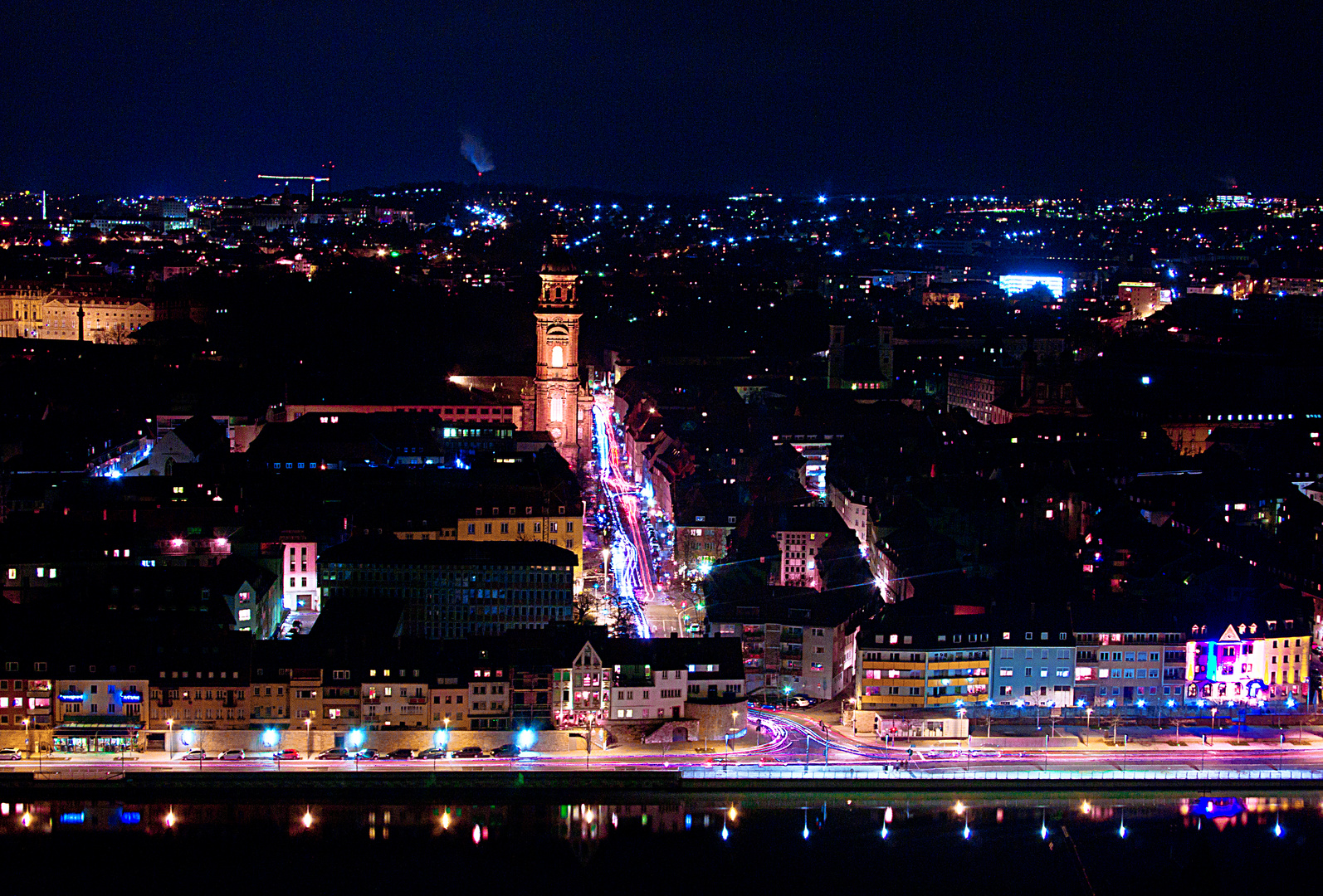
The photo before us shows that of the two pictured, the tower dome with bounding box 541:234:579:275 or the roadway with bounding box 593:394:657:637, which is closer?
the roadway with bounding box 593:394:657:637

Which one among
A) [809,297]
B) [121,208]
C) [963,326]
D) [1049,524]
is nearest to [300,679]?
[1049,524]

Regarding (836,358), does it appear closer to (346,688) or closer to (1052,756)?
(1052,756)

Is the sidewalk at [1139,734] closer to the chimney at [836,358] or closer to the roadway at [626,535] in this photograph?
the roadway at [626,535]

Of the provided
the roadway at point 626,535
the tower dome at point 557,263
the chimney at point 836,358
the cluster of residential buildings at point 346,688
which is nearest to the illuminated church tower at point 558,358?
the tower dome at point 557,263

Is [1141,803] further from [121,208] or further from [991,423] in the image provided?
[121,208]

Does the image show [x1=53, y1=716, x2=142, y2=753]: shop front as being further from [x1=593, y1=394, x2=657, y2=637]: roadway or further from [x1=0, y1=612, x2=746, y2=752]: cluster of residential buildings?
[x1=593, y1=394, x2=657, y2=637]: roadway

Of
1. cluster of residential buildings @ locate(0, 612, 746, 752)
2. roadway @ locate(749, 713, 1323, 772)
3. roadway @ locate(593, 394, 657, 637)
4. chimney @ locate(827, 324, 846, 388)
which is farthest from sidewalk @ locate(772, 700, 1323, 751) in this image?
chimney @ locate(827, 324, 846, 388)

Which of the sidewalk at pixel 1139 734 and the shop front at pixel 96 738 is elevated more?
the shop front at pixel 96 738
